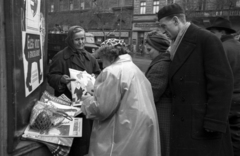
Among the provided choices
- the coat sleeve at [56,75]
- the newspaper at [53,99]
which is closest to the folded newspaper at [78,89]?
the newspaper at [53,99]

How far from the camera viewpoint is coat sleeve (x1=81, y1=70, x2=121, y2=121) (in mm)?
1679

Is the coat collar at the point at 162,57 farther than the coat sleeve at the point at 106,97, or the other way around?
the coat collar at the point at 162,57

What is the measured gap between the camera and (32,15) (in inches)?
67.4

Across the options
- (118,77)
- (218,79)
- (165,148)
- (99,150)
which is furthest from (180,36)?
(99,150)

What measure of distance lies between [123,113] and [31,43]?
32.0 inches

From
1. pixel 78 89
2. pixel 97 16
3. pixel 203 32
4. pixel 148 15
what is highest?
pixel 148 15

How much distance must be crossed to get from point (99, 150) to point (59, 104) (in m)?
0.64

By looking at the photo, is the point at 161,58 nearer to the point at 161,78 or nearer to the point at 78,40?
the point at 161,78

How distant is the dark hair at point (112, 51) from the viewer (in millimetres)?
1880

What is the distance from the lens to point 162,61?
197cm

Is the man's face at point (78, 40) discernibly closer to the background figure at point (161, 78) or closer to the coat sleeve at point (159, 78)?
the background figure at point (161, 78)

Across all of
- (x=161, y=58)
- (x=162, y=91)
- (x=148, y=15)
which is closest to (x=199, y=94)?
(x=162, y=91)

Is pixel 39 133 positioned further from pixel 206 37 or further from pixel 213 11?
pixel 213 11

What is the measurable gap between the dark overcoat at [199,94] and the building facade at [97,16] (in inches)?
999
